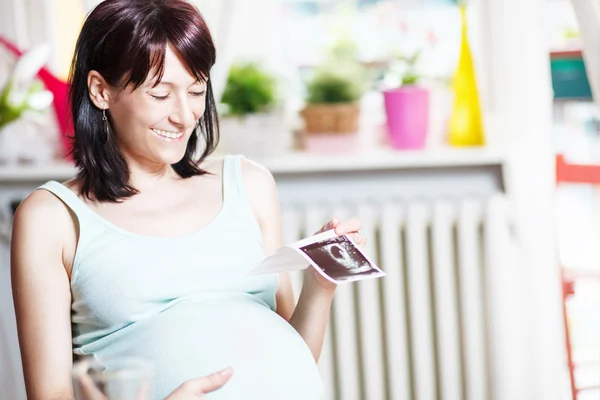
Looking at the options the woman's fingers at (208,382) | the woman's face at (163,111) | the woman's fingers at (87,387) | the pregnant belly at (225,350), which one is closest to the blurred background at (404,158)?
the woman's face at (163,111)

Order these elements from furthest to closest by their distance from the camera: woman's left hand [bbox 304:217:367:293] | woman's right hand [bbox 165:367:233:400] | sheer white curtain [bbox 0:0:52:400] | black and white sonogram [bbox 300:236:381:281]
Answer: sheer white curtain [bbox 0:0:52:400], woman's left hand [bbox 304:217:367:293], black and white sonogram [bbox 300:236:381:281], woman's right hand [bbox 165:367:233:400]

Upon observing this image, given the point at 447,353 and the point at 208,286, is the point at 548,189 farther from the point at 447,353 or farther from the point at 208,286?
the point at 208,286

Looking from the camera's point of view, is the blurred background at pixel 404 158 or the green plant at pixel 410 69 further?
the green plant at pixel 410 69

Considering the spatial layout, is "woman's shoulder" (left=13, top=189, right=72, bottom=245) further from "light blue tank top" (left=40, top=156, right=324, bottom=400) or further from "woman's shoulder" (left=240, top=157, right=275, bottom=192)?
"woman's shoulder" (left=240, top=157, right=275, bottom=192)

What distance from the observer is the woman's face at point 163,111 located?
121 cm

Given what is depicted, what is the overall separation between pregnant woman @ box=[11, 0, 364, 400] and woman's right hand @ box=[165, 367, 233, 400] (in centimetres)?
2

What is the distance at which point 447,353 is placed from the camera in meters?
2.23

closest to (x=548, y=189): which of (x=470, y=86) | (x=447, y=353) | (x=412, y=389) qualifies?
(x=470, y=86)

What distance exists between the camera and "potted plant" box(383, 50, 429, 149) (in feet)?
7.36

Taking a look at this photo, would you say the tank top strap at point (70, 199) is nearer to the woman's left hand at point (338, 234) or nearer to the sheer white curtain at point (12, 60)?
the woman's left hand at point (338, 234)

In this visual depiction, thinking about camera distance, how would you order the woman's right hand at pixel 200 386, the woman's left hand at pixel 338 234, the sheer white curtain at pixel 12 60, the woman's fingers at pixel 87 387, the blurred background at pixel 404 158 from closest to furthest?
1. the woman's fingers at pixel 87 387
2. the woman's right hand at pixel 200 386
3. the woman's left hand at pixel 338 234
4. the blurred background at pixel 404 158
5. the sheer white curtain at pixel 12 60

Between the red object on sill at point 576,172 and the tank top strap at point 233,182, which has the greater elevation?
the tank top strap at point 233,182

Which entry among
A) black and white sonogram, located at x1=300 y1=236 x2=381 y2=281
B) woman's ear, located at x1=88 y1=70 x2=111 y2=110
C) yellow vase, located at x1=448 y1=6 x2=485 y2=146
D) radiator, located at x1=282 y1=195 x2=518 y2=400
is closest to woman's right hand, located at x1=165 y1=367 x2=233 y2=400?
black and white sonogram, located at x1=300 y1=236 x2=381 y2=281

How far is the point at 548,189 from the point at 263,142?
761 millimetres
